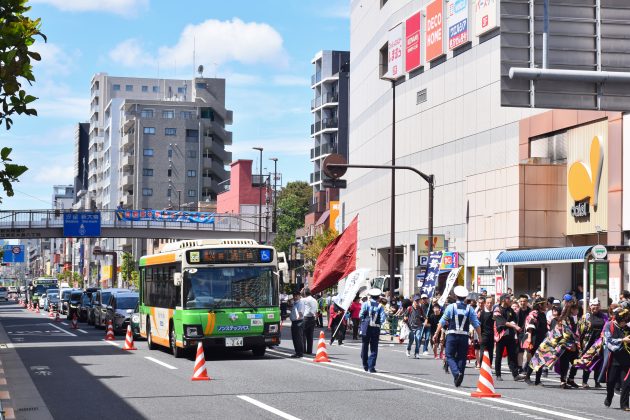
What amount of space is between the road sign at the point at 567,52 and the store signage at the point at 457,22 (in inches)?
1253

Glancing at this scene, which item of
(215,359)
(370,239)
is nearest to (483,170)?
(370,239)

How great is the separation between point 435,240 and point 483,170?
7732 mm

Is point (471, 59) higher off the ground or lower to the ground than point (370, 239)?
higher

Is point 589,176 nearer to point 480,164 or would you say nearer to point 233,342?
point 480,164

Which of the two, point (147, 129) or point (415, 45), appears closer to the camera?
point (415, 45)

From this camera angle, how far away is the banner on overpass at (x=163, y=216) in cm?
8169

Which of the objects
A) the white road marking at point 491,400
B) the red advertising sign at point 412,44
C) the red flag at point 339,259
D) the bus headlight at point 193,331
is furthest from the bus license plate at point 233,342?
the red advertising sign at point 412,44

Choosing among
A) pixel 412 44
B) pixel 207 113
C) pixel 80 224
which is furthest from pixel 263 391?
pixel 207 113

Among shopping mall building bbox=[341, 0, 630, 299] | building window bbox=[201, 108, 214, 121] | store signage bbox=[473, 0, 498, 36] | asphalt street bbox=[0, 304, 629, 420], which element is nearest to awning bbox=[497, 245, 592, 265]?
shopping mall building bbox=[341, 0, 630, 299]

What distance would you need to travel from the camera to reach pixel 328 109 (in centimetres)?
11694

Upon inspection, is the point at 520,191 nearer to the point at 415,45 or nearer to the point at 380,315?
the point at 415,45

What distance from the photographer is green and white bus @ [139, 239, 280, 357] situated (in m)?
26.6

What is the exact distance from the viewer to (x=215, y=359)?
2805 cm

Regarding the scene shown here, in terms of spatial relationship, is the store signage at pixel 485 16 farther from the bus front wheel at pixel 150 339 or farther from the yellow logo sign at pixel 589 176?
the bus front wheel at pixel 150 339
